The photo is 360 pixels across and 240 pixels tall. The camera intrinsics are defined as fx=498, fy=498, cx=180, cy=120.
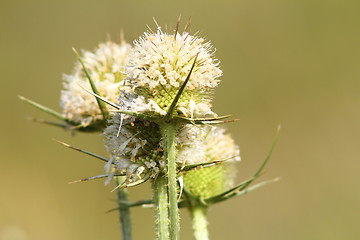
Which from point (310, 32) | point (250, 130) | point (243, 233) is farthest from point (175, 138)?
point (310, 32)

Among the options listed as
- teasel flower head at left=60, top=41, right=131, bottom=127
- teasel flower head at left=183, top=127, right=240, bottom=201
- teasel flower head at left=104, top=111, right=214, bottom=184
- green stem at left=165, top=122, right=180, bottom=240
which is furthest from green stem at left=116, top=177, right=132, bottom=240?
green stem at left=165, top=122, right=180, bottom=240

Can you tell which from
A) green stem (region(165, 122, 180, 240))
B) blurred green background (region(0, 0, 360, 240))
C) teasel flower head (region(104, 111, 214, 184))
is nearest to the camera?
green stem (region(165, 122, 180, 240))

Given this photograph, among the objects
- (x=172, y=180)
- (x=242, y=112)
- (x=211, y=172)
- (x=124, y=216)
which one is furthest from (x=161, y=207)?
(x=242, y=112)

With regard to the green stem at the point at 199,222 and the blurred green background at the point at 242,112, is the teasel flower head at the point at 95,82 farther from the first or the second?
the blurred green background at the point at 242,112

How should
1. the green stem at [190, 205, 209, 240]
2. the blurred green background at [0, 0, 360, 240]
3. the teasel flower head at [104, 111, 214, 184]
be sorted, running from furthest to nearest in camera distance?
the blurred green background at [0, 0, 360, 240], the green stem at [190, 205, 209, 240], the teasel flower head at [104, 111, 214, 184]

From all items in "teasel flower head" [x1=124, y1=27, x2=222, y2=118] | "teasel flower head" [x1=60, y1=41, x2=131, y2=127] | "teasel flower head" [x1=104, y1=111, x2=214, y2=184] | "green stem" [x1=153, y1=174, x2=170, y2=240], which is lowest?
"green stem" [x1=153, y1=174, x2=170, y2=240]

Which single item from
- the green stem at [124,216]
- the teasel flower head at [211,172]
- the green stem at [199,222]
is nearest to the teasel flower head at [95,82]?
the green stem at [124,216]

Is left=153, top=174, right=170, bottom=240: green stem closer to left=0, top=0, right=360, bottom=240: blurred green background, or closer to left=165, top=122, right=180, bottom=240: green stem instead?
left=165, top=122, right=180, bottom=240: green stem

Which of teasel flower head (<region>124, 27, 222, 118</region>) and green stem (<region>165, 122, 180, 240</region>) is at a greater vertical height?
teasel flower head (<region>124, 27, 222, 118</region>)
